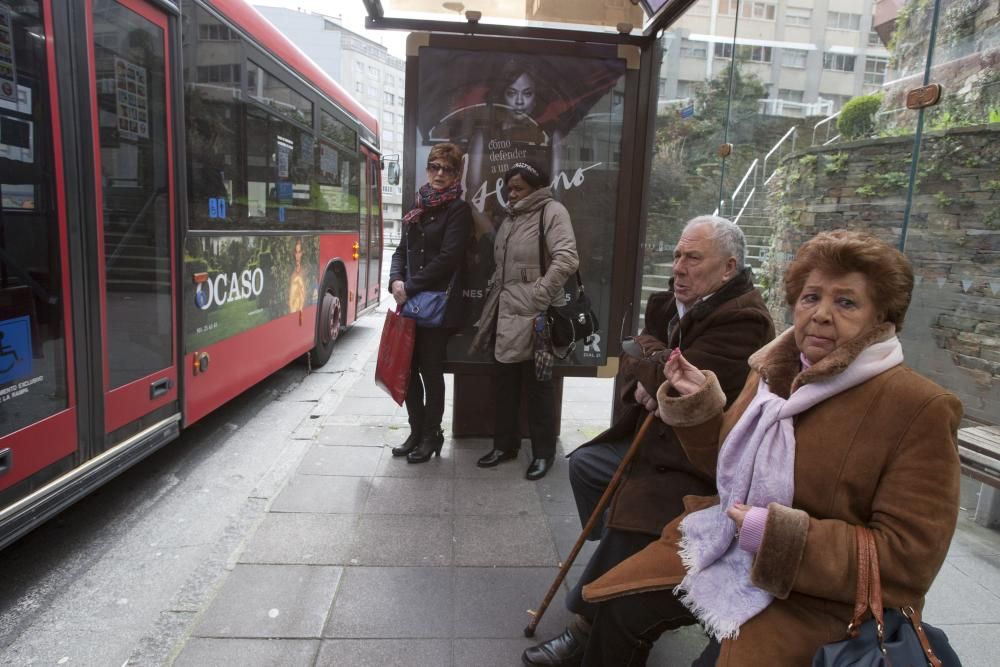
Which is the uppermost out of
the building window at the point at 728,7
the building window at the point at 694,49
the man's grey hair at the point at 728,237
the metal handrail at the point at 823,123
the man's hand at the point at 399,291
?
the building window at the point at 694,49

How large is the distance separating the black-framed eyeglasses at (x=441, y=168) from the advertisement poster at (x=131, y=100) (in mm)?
1601

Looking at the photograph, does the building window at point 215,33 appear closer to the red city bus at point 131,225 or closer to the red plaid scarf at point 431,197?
the red city bus at point 131,225

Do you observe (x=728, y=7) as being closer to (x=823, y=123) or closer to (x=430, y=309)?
(x=823, y=123)

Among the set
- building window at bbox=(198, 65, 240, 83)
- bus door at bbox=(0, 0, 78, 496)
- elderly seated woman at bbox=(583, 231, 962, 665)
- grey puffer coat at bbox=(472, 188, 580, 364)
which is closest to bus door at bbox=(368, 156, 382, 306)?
building window at bbox=(198, 65, 240, 83)

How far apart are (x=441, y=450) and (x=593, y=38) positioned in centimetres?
292

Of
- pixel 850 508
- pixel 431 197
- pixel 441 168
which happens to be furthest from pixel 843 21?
pixel 850 508

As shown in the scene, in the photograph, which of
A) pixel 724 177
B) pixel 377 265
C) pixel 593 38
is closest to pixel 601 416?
pixel 724 177

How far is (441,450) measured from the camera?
4.50 meters

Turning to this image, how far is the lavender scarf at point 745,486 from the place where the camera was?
4.99ft

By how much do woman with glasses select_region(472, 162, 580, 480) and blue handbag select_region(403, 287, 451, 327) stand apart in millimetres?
270

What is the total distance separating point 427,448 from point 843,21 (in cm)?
356

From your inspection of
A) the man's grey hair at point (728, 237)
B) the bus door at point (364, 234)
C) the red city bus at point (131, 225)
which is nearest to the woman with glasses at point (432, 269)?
the red city bus at point (131, 225)

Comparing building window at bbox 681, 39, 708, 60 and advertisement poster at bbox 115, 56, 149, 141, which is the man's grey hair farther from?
building window at bbox 681, 39, 708, 60

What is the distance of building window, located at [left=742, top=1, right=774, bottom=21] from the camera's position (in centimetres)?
413
